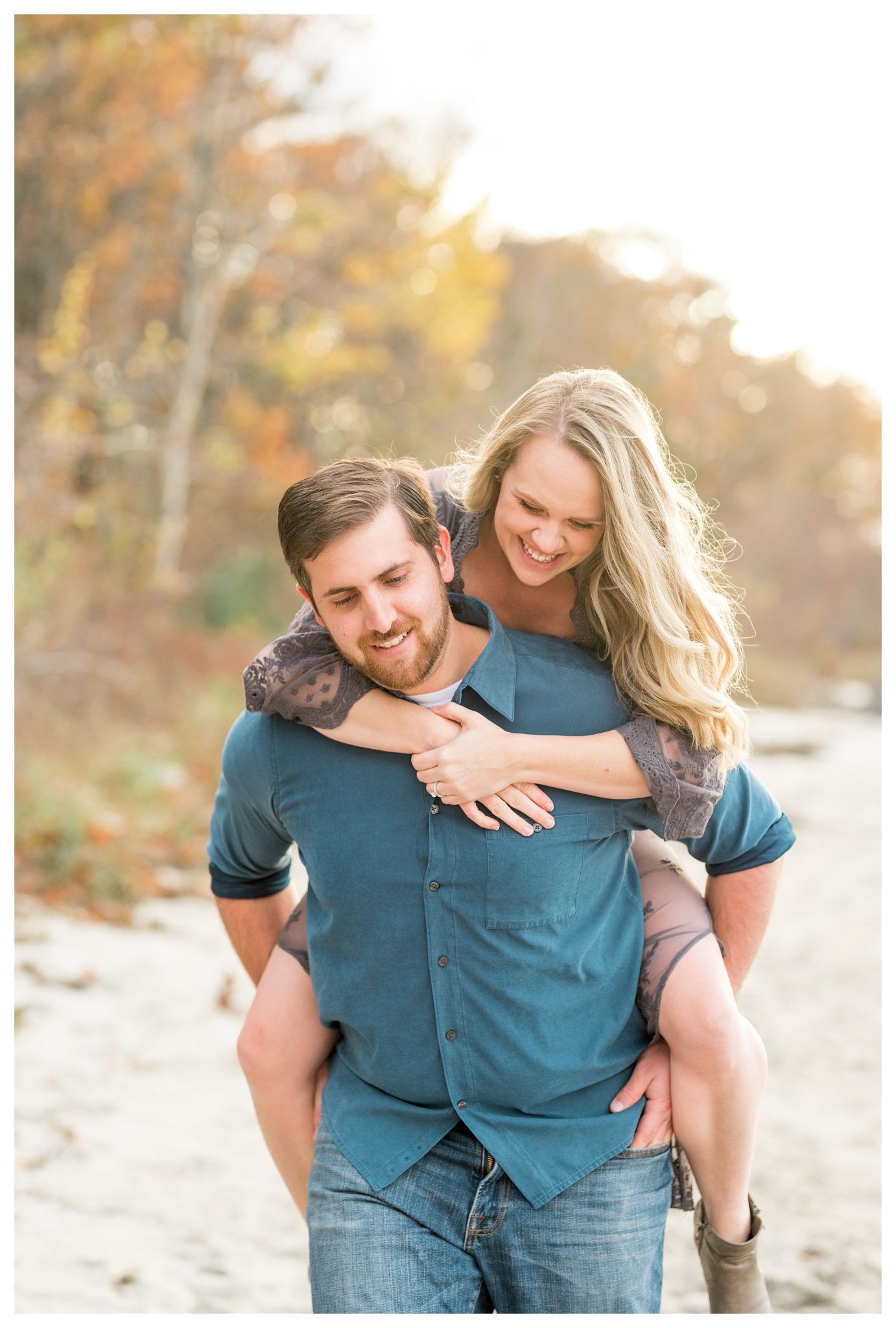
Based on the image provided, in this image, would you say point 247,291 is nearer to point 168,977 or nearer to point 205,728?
point 205,728

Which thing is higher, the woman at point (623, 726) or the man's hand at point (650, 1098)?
the woman at point (623, 726)

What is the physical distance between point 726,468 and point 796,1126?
Result: 24106 millimetres

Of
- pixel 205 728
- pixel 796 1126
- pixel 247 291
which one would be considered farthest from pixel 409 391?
pixel 796 1126

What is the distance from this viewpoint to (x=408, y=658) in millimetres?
2102

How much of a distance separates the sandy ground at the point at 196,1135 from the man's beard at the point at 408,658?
2.30 metres

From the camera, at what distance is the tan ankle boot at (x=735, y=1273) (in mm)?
2301

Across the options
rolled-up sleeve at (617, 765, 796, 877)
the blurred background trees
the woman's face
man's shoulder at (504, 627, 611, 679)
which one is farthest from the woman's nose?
the blurred background trees

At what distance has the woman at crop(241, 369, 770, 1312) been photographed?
2.09m

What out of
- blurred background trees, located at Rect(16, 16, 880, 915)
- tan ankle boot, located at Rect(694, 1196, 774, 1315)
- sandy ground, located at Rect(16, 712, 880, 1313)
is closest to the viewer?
tan ankle boot, located at Rect(694, 1196, 774, 1315)

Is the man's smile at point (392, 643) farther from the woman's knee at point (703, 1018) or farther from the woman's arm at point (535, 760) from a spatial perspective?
the woman's knee at point (703, 1018)

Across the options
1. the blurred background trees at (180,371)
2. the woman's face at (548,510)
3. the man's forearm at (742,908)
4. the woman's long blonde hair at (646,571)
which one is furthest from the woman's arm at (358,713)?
the blurred background trees at (180,371)

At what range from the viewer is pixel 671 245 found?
87.8 feet

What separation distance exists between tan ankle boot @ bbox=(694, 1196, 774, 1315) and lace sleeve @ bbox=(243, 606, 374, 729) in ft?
4.15

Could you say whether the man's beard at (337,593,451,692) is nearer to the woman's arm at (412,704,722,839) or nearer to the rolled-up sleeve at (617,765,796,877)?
the woman's arm at (412,704,722,839)
